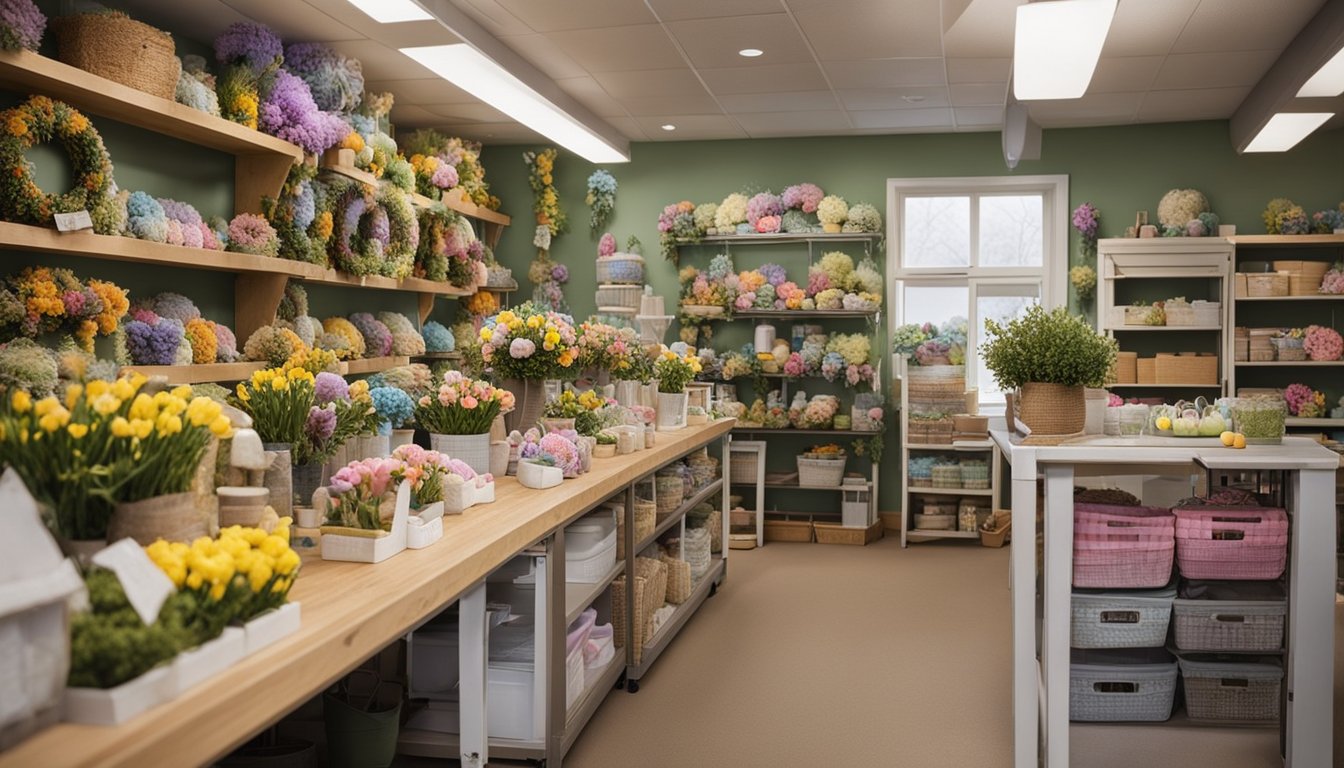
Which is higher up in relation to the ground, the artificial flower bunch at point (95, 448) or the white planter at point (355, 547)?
the artificial flower bunch at point (95, 448)

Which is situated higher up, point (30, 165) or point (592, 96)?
point (592, 96)

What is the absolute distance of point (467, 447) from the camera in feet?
11.6

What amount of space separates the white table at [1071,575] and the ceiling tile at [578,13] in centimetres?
290

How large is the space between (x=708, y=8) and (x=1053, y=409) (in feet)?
8.78

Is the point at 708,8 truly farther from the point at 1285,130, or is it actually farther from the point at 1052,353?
the point at 1285,130

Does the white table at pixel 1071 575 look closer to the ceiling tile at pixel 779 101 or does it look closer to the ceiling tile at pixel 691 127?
the ceiling tile at pixel 779 101

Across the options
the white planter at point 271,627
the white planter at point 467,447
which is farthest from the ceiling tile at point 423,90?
the white planter at point 271,627

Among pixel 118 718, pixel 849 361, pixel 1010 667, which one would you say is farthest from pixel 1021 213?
pixel 118 718

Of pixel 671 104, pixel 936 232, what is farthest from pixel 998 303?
pixel 671 104

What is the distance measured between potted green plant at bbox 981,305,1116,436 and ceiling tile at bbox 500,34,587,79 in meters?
3.21

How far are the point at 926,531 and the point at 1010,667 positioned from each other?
118 inches

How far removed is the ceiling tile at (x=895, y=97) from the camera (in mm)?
6723

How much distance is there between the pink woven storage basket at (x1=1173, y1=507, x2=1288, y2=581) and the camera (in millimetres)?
3369

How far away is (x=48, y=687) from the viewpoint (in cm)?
144
